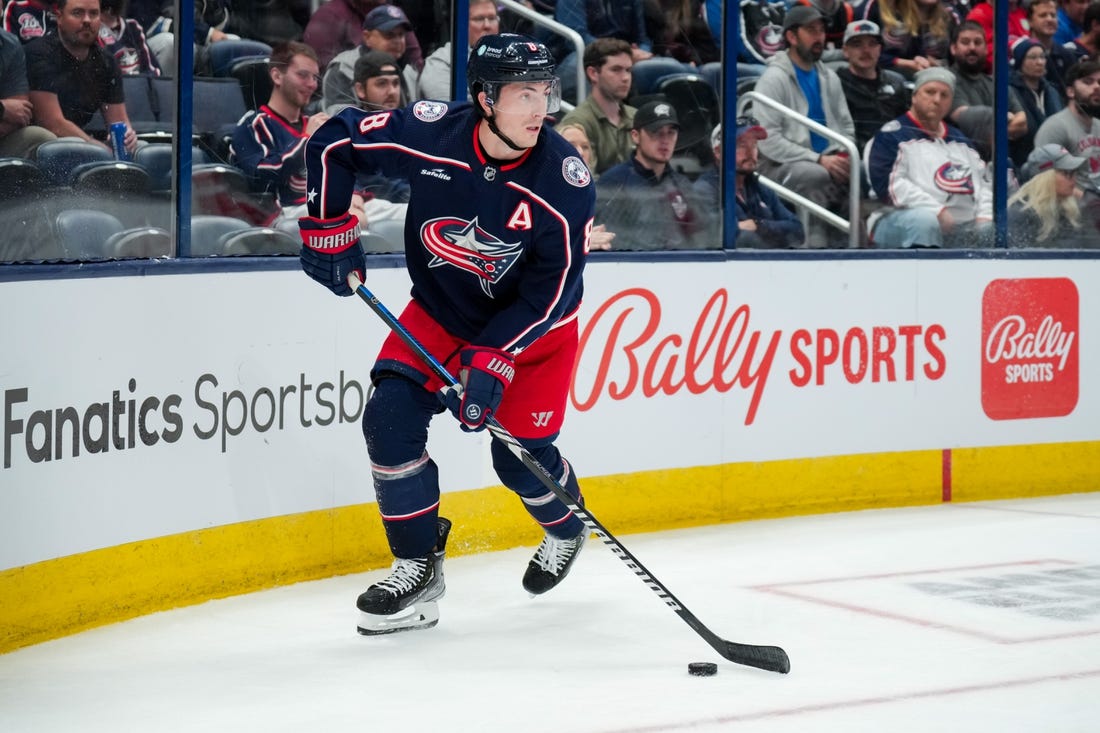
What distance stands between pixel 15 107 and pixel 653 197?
2.14m

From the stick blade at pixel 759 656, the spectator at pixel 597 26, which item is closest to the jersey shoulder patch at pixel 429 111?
the stick blade at pixel 759 656

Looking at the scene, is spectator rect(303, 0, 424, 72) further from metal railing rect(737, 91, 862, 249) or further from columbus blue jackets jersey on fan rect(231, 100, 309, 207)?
metal railing rect(737, 91, 862, 249)

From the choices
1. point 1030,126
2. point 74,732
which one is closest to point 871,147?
point 1030,126

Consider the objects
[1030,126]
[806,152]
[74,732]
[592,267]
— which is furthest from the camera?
[1030,126]

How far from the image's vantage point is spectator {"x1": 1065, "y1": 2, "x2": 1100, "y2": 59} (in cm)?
622

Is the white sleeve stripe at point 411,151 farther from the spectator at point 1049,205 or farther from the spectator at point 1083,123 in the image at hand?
the spectator at point 1083,123

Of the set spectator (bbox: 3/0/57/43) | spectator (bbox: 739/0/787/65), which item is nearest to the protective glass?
spectator (bbox: 3/0/57/43)

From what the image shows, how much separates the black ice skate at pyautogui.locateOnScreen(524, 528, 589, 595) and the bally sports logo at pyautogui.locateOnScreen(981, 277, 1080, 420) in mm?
2276

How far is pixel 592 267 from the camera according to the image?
475 centimetres

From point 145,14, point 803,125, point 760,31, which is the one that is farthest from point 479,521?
point 760,31

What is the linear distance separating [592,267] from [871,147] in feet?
4.97

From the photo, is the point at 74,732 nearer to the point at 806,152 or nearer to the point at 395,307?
the point at 395,307

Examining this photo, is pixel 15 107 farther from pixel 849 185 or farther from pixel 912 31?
pixel 912 31

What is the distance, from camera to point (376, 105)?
4.63 metres
